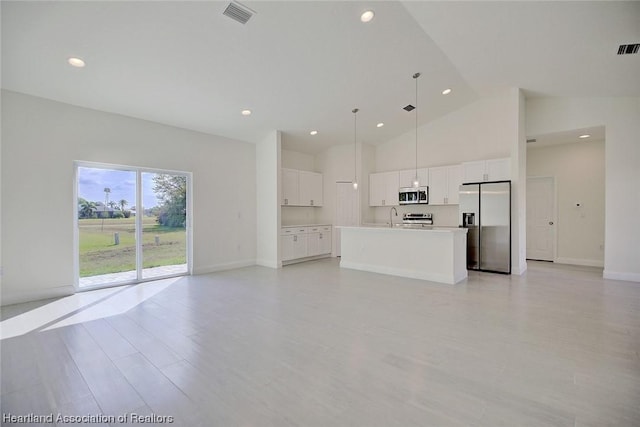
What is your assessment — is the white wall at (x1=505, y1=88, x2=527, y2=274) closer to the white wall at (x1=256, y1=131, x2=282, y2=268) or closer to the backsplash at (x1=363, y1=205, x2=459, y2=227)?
the backsplash at (x1=363, y1=205, x2=459, y2=227)

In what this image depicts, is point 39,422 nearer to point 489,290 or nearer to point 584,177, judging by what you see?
point 489,290

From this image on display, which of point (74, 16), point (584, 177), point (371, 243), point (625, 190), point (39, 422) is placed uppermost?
point (74, 16)

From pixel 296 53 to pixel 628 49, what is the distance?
437 cm

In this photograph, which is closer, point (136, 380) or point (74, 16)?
point (136, 380)

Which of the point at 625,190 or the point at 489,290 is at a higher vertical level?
the point at 625,190

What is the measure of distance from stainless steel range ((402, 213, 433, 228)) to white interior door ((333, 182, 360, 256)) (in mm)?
1274

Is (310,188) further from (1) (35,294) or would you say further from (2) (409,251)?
(1) (35,294)

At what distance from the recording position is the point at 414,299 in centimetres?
407

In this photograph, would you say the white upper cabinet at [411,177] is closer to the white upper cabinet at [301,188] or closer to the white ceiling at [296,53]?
the white ceiling at [296,53]

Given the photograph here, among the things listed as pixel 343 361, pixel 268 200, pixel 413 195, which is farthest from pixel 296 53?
pixel 413 195

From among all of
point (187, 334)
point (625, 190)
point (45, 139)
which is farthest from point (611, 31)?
point (45, 139)

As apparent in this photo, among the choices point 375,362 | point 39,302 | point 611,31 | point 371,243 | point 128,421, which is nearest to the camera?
point 128,421

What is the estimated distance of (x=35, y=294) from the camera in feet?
13.4

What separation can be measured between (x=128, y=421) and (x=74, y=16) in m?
3.72
